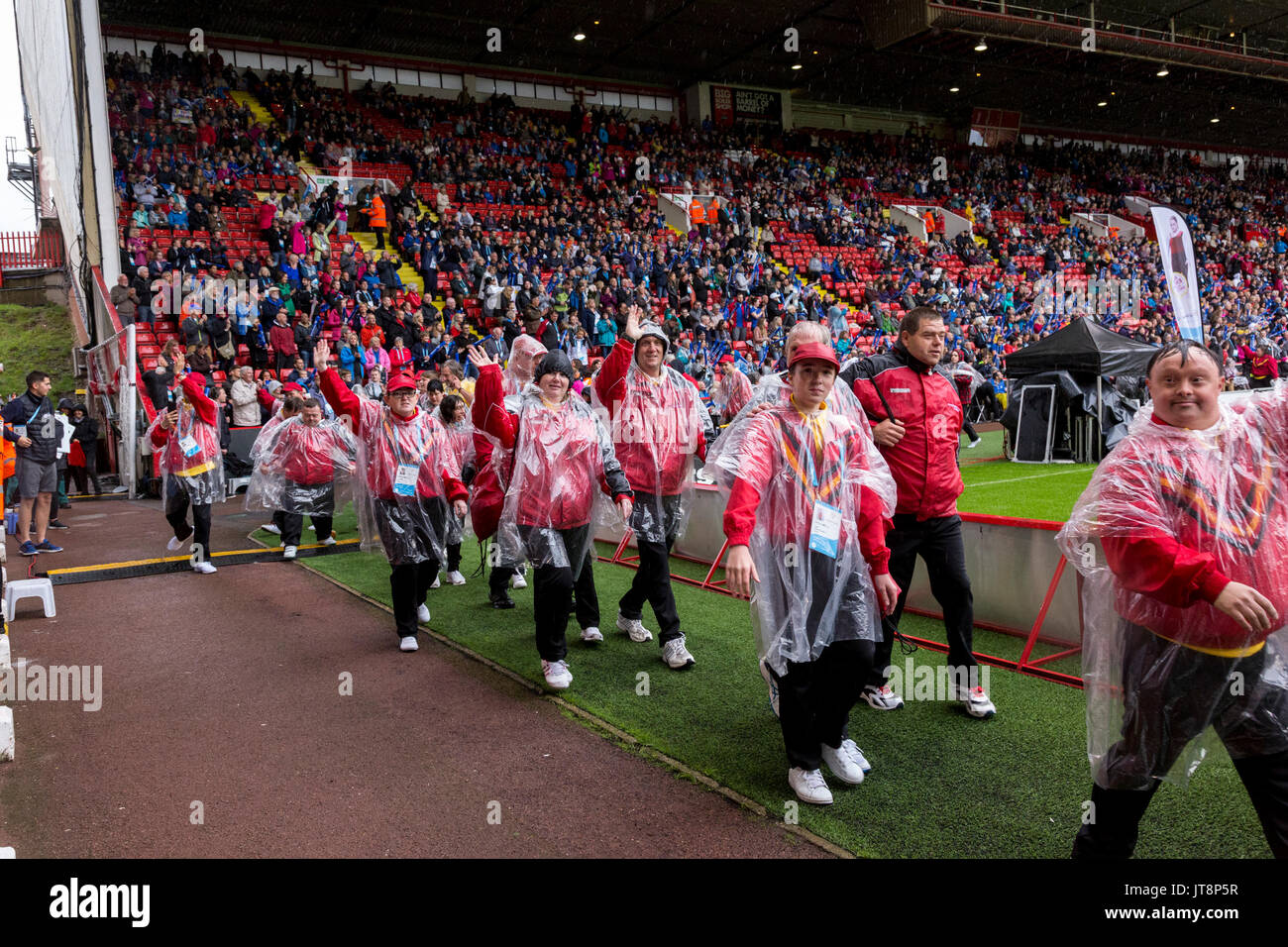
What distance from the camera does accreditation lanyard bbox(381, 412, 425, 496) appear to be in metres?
5.30

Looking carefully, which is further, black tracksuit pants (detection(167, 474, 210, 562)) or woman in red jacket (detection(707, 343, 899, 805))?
black tracksuit pants (detection(167, 474, 210, 562))

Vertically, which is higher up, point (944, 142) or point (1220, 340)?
point (944, 142)

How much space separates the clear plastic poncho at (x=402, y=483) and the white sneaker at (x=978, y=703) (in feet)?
10.1

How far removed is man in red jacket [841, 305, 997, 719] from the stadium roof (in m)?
22.8

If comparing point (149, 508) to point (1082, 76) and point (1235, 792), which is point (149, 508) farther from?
point (1082, 76)

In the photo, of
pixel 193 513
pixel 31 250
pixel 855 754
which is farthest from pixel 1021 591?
pixel 31 250

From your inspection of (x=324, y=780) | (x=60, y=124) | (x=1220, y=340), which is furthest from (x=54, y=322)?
(x=1220, y=340)

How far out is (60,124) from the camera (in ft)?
57.9

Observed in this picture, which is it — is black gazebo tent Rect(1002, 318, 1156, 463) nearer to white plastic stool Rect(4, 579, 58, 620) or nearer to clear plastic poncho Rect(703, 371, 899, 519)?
clear plastic poncho Rect(703, 371, 899, 519)

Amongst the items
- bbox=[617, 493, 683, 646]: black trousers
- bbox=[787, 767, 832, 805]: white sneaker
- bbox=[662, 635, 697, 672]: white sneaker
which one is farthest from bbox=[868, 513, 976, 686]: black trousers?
A: bbox=[617, 493, 683, 646]: black trousers

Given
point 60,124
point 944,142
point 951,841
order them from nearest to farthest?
point 951,841, point 60,124, point 944,142

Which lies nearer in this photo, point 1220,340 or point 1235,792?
point 1235,792

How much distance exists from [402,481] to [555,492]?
4.28 feet

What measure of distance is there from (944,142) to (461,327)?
2606cm
